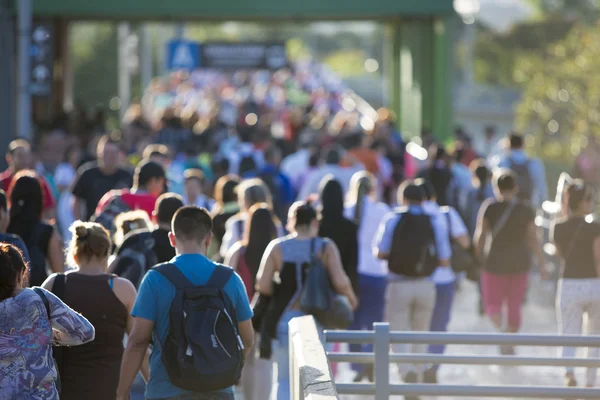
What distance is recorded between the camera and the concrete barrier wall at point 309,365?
17.8 feet

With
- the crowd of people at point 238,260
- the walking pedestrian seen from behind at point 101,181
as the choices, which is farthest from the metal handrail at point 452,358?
the walking pedestrian seen from behind at point 101,181

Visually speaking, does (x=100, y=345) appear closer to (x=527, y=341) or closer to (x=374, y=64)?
(x=527, y=341)

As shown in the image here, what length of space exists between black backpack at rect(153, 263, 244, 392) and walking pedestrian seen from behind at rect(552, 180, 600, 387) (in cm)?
434

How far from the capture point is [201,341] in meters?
6.29

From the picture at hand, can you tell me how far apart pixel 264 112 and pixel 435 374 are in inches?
1119

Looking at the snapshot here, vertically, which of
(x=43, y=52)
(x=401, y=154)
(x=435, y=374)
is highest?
(x=43, y=52)

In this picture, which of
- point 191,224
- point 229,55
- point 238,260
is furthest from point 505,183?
point 229,55

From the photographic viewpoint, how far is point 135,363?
6.66 meters

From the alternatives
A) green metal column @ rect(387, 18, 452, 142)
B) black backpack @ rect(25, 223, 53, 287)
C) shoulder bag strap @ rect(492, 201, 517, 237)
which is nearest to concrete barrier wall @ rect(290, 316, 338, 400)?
black backpack @ rect(25, 223, 53, 287)

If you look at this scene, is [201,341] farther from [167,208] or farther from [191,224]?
[167,208]

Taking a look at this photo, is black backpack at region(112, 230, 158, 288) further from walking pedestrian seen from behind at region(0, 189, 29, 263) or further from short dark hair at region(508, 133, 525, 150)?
short dark hair at region(508, 133, 525, 150)

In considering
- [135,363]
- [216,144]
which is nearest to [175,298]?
[135,363]

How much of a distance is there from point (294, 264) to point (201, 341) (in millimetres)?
2748

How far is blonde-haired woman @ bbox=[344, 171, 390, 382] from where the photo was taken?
11500 mm
